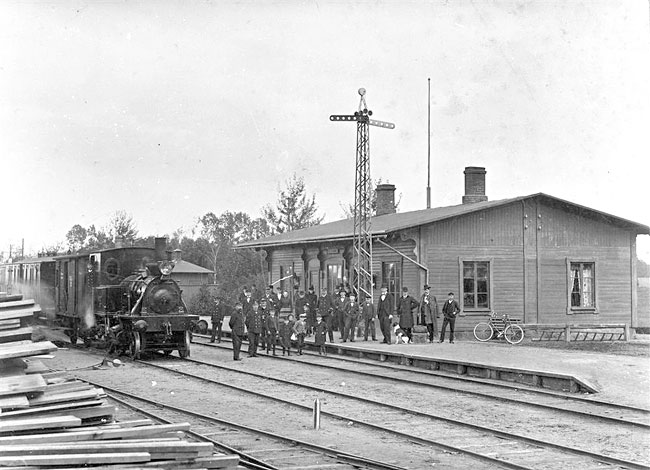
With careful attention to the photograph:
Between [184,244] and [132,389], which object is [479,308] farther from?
[184,244]

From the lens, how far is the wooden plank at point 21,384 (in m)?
7.47

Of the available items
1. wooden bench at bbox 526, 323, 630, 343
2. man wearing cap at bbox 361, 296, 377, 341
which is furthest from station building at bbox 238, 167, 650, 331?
man wearing cap at bbox 361, 296, 377, 341

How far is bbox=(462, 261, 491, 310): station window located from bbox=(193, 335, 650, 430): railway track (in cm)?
631

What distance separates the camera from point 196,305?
45594 mm

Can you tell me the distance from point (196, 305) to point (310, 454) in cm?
3708

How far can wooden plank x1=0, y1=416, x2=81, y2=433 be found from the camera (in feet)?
22.8

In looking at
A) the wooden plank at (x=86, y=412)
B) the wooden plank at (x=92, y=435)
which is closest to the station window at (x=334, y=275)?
the wooden plank at (x=86, y=412)

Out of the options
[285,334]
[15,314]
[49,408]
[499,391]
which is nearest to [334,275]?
[285,334]

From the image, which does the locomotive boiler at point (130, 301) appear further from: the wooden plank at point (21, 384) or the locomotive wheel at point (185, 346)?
the wooden plank at point (21, 384)

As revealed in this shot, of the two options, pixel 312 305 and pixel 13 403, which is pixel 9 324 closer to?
pixel 13 403

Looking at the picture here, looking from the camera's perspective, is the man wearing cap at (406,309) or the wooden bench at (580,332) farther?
the wooden bench at (580,332)

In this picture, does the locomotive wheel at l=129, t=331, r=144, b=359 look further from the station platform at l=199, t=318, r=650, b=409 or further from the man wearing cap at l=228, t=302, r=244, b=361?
the station platform at l=199, t=318, r=650, b=409

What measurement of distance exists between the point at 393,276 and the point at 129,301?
976 cm

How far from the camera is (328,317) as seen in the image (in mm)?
23750
